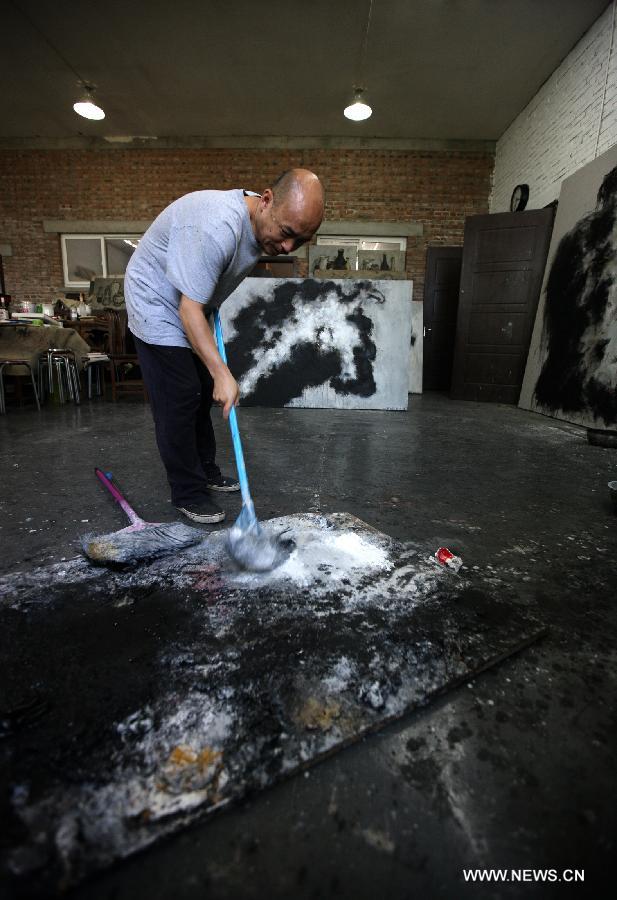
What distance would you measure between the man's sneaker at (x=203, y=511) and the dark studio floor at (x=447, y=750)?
0.25 ft

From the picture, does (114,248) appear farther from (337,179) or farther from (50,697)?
(50,697)

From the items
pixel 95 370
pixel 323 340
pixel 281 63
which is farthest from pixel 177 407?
pixel 281 63

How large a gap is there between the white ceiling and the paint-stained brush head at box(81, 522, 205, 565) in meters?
5.91

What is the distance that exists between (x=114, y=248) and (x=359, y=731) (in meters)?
9.45

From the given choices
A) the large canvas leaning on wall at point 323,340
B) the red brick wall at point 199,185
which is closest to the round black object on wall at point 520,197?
the red brick wall at point 199,185

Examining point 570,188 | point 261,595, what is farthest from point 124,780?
point 570,188

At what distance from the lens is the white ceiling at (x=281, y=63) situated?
4.85m

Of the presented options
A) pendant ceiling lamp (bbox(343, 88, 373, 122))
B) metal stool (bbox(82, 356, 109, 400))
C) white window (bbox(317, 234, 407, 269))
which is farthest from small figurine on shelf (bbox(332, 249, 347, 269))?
metal stool (bbox(82, 356, 109, 400))

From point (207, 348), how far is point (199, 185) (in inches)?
319

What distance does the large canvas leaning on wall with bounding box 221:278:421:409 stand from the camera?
453 centimetres

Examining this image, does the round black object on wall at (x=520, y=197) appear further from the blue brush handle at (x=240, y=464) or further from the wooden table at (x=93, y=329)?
the blue brush handle at (x=240, y=464)

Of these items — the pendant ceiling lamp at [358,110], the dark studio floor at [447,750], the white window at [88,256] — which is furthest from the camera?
the white window at [88,256]

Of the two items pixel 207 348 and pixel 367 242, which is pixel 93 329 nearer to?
pixel 367 242

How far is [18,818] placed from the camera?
0.64 meters
